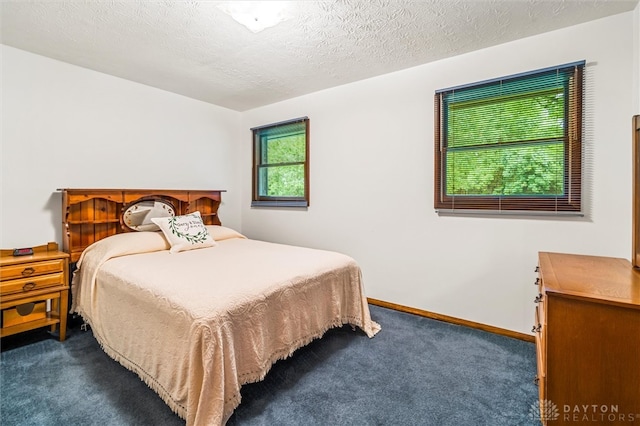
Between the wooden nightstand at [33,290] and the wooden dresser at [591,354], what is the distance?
10.6 feet

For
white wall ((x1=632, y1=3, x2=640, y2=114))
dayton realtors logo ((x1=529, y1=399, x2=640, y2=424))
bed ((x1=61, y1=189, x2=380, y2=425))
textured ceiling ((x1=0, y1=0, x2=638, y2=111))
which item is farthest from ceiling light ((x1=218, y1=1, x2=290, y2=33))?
dayton realtors logo ((x1=529, y1=399, x2=640, y2=424))

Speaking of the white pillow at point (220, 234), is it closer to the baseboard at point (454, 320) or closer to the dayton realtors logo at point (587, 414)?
the baseboard at point (454, 320)

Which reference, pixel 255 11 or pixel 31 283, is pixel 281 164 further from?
pixel 31 283

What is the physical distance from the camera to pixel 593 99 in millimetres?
2119

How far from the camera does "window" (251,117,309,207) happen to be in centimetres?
377

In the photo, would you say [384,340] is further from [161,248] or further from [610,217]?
[161,248]

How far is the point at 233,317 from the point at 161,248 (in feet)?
5.30

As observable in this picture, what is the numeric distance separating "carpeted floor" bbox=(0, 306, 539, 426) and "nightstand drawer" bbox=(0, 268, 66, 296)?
0.46 m

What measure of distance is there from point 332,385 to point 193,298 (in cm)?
99

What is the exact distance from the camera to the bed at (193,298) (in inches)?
57.4

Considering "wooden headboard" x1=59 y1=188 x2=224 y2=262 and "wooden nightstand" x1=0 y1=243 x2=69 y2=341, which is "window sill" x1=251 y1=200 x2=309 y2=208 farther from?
"wooden nightstand" x1=0 y1=243 x2=69 y2=341

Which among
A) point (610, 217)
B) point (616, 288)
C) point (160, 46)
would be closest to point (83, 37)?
point (160, 46)

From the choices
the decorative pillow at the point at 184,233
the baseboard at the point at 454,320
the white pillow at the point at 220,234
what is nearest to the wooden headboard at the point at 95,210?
the decorative pillow at the point at 184,233

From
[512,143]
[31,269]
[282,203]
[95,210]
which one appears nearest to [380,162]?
[512,143]
